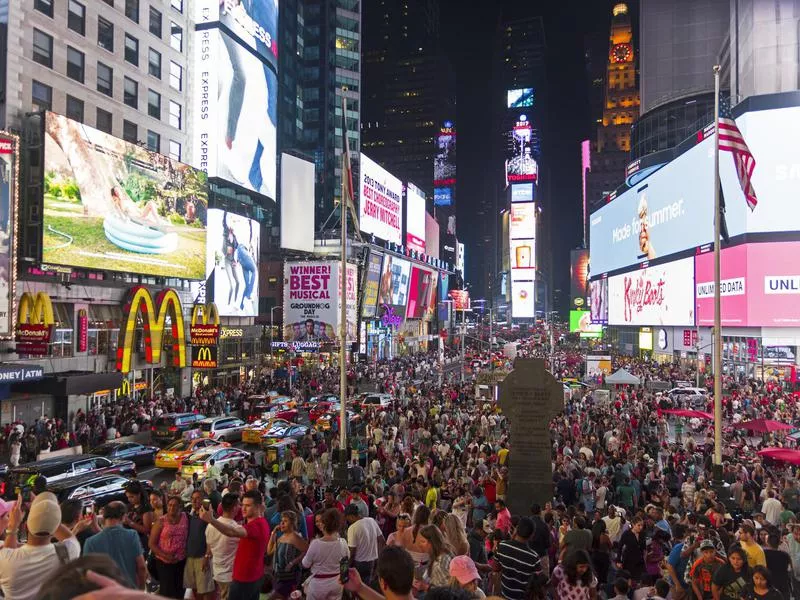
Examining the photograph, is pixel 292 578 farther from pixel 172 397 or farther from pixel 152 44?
pixel 152 44

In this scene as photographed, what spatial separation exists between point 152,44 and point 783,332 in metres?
49.2

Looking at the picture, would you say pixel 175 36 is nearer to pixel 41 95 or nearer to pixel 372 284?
pixel 41 95

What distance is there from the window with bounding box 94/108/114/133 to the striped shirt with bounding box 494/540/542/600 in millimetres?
34323

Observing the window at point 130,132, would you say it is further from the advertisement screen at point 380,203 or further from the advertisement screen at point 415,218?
the advertisement screen at point 415,218

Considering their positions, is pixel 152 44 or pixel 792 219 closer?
pixel 152 44

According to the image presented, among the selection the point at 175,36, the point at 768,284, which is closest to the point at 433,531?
the point at 175,36

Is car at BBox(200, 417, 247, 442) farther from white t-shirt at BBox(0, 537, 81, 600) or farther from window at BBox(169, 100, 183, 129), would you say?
window at BBox(169, 100, 183, 129)

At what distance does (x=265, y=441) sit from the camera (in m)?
25.1

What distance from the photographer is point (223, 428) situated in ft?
91.1

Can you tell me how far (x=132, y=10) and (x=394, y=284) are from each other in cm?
4739

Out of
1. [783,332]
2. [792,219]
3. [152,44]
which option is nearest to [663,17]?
[792,219]

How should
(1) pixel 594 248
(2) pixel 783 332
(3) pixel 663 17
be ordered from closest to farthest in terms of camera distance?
1. (2) pixel 783 332
2. (3) pixel 663 17
3. (1) pixel 594 248

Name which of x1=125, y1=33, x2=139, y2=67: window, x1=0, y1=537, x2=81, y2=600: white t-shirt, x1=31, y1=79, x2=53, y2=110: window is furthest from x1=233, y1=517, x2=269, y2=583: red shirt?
x1=125, y1=33, x2=139, y2=67: window

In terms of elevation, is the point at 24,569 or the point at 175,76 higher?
the point at 175,76
